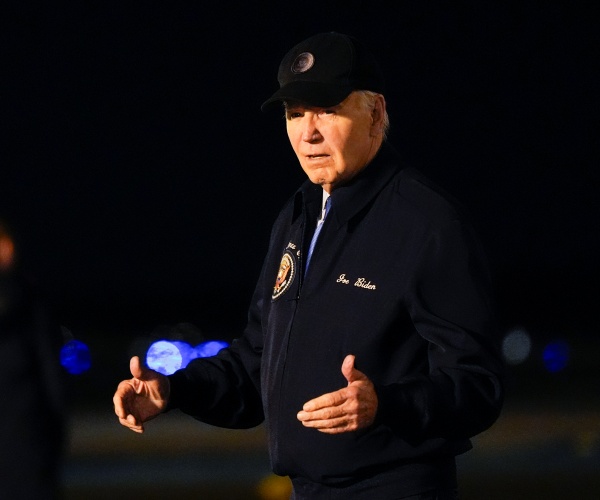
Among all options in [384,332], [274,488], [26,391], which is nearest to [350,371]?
[384,332]

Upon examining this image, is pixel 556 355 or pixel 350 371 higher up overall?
pixel 350 371

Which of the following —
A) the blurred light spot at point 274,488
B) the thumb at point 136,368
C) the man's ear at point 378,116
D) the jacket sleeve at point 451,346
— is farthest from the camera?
the blurred light spot at point 274,488

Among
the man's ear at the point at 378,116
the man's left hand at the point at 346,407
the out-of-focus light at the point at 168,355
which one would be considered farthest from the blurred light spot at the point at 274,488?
the out-of-focus light at the point at 168,355

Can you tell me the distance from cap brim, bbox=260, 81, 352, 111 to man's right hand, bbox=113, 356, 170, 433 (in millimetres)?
941

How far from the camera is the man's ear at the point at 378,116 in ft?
15.9

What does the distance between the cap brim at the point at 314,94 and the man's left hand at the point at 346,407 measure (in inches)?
36.5

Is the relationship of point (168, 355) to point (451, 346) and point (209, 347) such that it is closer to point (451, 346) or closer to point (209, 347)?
point (209, 347)

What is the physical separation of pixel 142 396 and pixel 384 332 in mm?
808

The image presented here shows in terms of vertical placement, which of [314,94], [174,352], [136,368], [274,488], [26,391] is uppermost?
[314,94]

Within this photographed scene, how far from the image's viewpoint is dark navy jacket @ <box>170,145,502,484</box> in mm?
4422

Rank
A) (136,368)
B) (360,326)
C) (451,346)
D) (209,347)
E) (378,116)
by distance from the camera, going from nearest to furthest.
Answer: (451,346) → (360,326) → (136,368) → (378,116) → (209,347)

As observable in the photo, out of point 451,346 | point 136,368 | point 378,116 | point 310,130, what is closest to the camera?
point 451,346

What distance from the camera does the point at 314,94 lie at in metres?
4.73

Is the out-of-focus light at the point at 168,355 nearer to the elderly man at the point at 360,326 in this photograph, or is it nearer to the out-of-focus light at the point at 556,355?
the out-of-focus light at the point at 556,355
